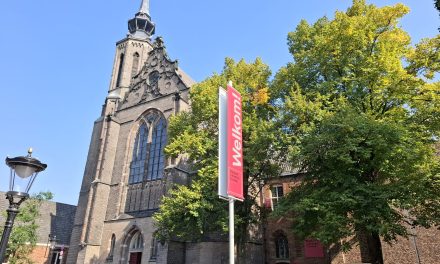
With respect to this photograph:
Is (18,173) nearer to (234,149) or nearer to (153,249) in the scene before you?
(234,149)

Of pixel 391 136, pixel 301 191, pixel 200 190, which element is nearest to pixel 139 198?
pixel 200 190

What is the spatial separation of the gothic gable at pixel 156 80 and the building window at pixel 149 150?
2260 mm

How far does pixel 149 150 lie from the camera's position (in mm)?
27266

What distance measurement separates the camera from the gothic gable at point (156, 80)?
92.3ft

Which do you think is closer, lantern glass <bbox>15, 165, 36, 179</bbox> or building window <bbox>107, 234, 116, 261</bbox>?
lantern glass <bbox>15, 165, 36, 179</bbox>

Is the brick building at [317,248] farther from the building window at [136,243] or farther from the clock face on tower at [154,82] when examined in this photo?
the clock face on tower at [154,82]

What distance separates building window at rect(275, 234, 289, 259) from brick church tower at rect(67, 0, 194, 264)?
6.96 m

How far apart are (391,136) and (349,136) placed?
1369 millimetres

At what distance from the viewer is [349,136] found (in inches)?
469

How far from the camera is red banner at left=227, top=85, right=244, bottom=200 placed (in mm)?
7417

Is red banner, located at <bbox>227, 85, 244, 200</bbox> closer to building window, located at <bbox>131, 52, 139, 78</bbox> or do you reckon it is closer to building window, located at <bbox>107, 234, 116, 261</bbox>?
building window, located at <bbox>107, 234, 116, 261</bbox>

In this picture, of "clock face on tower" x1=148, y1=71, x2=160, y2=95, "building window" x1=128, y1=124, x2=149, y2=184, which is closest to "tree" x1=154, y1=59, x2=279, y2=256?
"building window" x1=128, y1=124, x2=149, y2=184

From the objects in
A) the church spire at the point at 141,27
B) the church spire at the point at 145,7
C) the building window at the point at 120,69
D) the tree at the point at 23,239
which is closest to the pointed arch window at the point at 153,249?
the tree at the point at 23,239

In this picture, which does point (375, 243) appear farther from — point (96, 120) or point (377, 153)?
point (96, 120)
